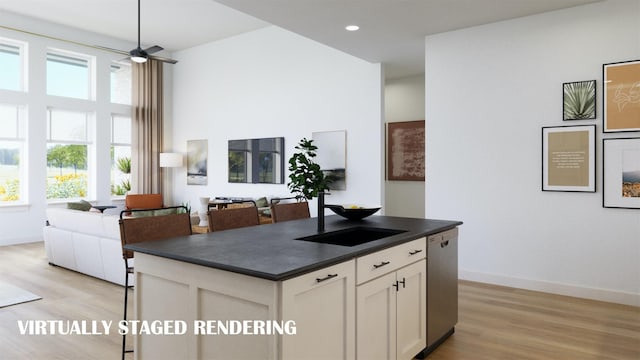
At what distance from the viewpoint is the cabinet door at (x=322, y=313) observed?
1.68m

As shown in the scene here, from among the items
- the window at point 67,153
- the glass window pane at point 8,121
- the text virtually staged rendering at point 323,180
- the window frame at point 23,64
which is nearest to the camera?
the text virtually staged rendering at point 323,180

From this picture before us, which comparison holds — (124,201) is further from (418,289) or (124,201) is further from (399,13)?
(418,289)

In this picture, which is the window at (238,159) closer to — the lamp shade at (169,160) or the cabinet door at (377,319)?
the lamp shade at (169,160)

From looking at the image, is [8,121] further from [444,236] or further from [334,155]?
[444,236]

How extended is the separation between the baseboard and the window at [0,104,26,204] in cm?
741

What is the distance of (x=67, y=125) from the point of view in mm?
7973

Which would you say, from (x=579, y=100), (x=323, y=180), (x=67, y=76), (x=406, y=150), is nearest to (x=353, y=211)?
(x=323, y=180)

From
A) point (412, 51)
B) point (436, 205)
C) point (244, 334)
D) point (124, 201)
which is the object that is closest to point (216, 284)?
point (244, 334)

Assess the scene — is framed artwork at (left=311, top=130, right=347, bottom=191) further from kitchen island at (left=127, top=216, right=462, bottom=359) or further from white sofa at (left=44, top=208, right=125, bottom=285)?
kitchen island at (left=127, top=216, right=462, bottom=359)

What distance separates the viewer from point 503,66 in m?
4.50

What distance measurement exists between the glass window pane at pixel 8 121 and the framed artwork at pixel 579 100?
8286 mm

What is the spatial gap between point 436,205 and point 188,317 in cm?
366

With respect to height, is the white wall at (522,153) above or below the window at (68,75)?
below

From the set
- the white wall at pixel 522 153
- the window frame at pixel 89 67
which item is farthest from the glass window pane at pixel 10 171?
the white wall at pixel 522 153
